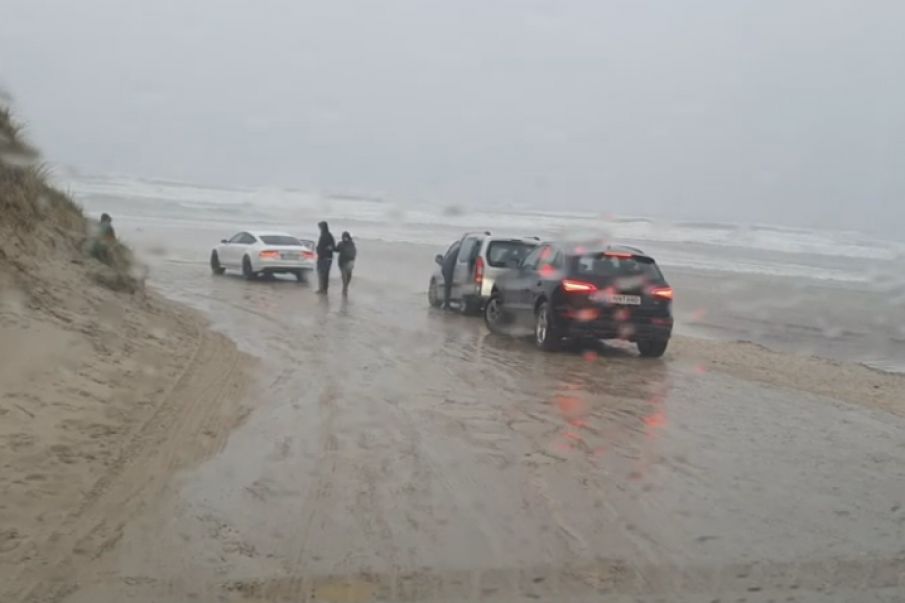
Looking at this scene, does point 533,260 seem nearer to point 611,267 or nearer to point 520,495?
point 611,267

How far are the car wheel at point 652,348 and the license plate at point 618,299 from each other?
636mm

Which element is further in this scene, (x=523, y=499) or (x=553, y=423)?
(x=553, y=423)

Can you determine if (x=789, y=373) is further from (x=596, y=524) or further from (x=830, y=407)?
(x=596, y=524)

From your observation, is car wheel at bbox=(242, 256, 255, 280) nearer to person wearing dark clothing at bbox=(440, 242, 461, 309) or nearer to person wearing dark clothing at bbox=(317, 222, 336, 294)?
person wearing dark clothing at bbox=(317, 222, 336, 294)

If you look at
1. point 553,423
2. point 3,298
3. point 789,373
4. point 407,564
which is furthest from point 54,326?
point 789,373

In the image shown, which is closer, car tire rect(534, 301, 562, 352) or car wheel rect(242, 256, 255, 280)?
car tire rect(534, 301, 562, 352)

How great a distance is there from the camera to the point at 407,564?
512cm

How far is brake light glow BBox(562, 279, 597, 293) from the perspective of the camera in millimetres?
13523

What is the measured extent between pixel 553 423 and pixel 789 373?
6071 mm

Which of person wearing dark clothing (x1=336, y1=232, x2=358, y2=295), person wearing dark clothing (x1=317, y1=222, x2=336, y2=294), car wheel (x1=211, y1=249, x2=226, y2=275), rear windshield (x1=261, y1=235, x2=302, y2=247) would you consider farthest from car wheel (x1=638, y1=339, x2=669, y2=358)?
car wheel (x1=211, y1=249, x2=226, y2=275)

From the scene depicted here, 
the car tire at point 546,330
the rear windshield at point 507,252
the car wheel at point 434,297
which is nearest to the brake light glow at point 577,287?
the car tire at point 546,330

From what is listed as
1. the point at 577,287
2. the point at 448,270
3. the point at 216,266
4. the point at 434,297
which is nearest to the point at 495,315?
the point at 448,270

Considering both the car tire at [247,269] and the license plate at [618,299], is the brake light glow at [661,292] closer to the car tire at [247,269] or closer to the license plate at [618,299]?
the license plate at [618,299]

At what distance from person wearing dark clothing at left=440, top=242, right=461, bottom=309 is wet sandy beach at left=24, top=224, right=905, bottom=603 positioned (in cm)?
740
